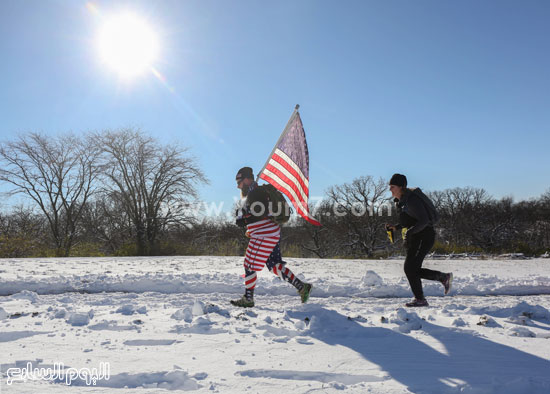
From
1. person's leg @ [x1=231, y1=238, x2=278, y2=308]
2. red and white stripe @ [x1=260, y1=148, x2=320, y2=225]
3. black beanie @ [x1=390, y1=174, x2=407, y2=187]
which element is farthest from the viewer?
red and white stripe @ [x1=260, y1=148, x2=320, y2=225]

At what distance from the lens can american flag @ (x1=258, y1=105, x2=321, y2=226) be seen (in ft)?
16.8

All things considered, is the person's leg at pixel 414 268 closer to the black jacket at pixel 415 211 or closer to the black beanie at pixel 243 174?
the black jacket at pixel 415 211

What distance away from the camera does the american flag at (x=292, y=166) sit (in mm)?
5129

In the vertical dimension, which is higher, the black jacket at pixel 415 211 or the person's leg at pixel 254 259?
the black jacket at pixel 415 211

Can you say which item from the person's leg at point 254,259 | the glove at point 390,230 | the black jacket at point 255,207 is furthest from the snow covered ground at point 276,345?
the black jacket at point 255,207

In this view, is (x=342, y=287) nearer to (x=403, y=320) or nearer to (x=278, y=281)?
(x=278, y=281)

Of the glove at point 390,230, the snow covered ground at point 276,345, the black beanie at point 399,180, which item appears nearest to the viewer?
the snow covered ground at point 276,345

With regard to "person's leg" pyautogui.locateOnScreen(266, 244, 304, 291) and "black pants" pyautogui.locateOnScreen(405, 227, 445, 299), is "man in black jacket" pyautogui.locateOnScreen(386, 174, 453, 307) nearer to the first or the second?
"black pants" pyautogui.locateOnScreen(405, 227, 445, 299)

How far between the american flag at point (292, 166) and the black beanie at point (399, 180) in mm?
1284

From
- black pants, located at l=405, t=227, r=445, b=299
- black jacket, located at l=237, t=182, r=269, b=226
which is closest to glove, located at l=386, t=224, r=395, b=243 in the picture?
black pants, located at l=405, t=227, r=445, b=299

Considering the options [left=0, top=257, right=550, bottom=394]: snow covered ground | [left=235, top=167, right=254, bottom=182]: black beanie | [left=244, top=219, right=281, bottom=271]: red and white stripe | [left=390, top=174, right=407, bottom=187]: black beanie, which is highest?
[left=235, top=167, right=254, bottom=182]: black beanie

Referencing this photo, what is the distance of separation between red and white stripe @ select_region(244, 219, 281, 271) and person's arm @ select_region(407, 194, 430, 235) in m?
1.64

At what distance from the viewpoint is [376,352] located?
8.18 feet

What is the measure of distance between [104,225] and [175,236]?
8.33 m
